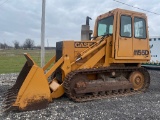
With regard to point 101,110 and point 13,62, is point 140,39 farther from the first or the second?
point 13,62

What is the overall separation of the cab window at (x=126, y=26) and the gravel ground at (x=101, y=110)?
2448 mm

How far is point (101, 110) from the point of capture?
6.93 m

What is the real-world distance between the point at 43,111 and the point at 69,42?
2.90 meters

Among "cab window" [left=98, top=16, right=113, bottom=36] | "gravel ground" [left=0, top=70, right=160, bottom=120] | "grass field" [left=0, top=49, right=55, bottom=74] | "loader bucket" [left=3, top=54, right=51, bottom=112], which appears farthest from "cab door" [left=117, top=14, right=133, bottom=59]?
"grass field" [left=0, top=49, right=55, bottom=74]

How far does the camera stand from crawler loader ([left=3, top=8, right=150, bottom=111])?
8094mm

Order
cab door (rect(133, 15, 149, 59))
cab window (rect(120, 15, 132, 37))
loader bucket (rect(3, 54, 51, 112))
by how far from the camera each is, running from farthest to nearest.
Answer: cab door (rect(133, 15, 149, 59)) < cab window (rect(120, 15, 132, 37)) < loader bucket (rect(3, 54, 51, 112))

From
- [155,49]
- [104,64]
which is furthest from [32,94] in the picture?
[155,49]

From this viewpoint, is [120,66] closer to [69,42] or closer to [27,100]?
[69,42]

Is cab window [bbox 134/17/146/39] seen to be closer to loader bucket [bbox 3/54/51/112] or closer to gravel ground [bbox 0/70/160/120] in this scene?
gravel ground [bbox 0/70/160/120]

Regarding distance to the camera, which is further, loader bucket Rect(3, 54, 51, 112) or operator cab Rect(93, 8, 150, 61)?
operator cab Rect(93, 8, 150, 61)

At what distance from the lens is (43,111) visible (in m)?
6.82

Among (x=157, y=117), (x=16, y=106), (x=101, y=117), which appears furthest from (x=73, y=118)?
(x=157, y=117)

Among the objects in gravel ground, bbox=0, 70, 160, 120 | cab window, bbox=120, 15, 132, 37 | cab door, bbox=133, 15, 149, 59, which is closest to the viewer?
gravel ground, bbox=0, 70, 160, 120

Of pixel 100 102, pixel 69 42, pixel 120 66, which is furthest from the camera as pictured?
pixel 120 66
